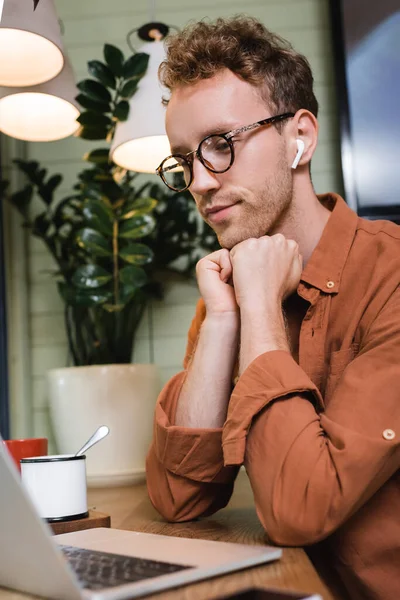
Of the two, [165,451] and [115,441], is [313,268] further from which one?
[115,441]

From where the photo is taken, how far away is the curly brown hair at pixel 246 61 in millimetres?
1206

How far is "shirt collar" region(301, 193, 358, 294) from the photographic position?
1100mm

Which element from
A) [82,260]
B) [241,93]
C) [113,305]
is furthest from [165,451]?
[82,260]

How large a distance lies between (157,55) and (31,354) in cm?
113

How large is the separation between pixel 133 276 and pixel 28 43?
689 mm

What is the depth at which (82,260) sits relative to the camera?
80.4 inches

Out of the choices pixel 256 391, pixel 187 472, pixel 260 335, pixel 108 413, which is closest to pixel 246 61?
pixel 260 335

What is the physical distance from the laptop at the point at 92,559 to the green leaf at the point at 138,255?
3.64ft

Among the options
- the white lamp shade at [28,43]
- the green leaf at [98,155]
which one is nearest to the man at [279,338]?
the white lamp shade at [28,43]

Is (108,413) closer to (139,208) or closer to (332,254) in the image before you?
(139,208)

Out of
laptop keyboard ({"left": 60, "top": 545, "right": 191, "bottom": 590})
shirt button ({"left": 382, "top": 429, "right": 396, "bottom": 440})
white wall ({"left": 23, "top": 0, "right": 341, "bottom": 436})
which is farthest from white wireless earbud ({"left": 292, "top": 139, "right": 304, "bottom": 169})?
white wall ({"left": 23, "top": 0, "right": 341, "bottom": 436})

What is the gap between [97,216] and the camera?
1830 mm

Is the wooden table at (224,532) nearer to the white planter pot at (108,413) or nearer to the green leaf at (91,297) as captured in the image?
the white planter pot at (108,413)

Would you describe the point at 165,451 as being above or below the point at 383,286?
below
